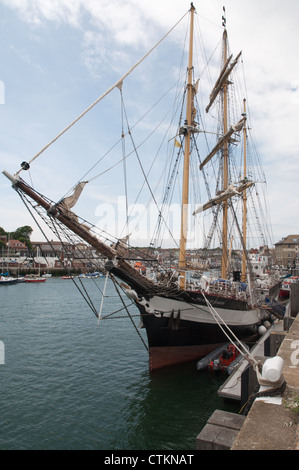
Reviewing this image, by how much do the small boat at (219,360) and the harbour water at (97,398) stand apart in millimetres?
490

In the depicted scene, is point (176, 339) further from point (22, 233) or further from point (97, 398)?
point (22, 233)

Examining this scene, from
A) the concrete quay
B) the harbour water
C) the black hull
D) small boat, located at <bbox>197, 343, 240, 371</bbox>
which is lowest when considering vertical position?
the harbour water

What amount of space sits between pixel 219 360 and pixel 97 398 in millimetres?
5985

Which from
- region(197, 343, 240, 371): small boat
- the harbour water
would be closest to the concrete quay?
the harbour water

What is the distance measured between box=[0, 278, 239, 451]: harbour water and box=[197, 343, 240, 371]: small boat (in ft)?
1.61

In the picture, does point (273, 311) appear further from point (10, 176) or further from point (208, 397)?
point (10, 176)

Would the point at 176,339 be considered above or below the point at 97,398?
above

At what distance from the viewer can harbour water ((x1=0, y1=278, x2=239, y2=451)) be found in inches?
385

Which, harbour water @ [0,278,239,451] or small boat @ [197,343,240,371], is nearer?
harbour water @ [0,278,239,451]

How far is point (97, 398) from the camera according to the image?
12.5 meters

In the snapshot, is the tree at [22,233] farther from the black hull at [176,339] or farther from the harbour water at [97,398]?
the black hull at [176,339]

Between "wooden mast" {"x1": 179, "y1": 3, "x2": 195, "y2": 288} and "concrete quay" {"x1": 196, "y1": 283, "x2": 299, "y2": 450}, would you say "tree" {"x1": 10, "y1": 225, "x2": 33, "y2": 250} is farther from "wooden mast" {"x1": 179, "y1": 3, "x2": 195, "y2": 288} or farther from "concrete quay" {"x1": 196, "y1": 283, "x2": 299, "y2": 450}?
"concrete quay" {"x1": 196, "y1": 283, "x2": 299, "y2": 450}

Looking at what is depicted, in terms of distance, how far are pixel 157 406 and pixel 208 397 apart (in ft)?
6.99

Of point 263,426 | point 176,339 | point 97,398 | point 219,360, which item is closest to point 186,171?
point 176,339
